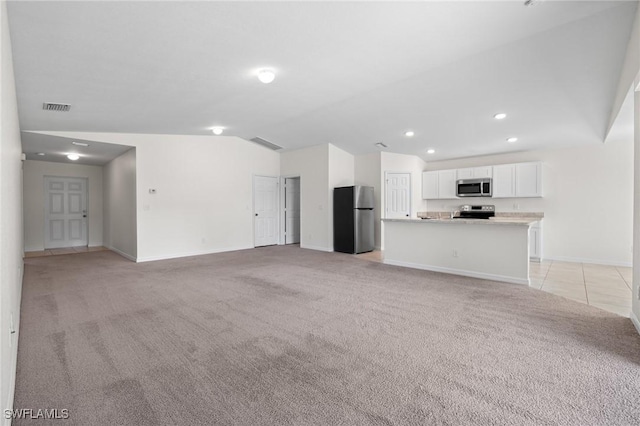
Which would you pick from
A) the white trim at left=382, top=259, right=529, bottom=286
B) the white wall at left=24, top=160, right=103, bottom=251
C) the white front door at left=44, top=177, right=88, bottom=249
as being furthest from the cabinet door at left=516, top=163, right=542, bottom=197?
the white front door at left=44, top=177, right=88, bottom=249

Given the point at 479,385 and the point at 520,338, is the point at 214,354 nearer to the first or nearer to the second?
the point at 479,385

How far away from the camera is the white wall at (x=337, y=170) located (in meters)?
7.29

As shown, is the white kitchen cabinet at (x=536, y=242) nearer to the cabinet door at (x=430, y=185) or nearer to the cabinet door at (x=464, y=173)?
the cabinet door at (x=464, y=173)

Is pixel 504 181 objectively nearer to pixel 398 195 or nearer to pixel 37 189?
pixel 398 195

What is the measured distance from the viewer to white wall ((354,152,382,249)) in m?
7.42

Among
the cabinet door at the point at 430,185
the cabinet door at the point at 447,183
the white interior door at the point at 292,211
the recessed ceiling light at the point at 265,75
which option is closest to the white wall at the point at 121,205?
the white interior door at the point at 292,211

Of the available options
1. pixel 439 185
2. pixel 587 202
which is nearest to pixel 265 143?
pixel 439 185

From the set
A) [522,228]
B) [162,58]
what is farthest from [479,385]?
[162,58]

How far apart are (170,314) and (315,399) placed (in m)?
2.05

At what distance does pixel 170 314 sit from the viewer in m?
3.11

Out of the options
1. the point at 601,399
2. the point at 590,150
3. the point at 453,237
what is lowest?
the point at 601,399

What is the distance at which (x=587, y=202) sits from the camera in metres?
5.76

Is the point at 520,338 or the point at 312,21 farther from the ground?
the point at 312,21

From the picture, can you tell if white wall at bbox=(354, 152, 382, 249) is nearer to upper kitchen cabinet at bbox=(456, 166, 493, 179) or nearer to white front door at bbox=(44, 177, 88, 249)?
upper kitchen cabinet at bbox=(456, 166, 493, 179)
